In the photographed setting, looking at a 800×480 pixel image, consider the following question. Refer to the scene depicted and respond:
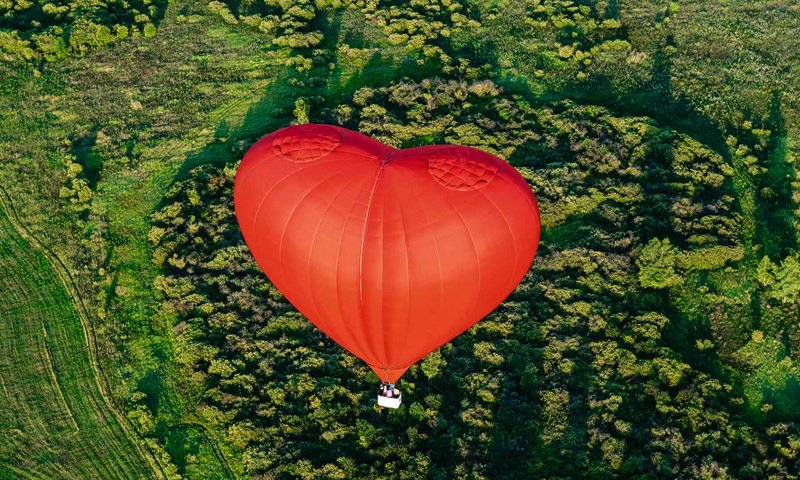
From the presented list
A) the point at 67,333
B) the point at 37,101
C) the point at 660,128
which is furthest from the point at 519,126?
the point at 37,101

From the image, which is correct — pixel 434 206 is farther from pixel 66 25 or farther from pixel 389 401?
pixel 66 25

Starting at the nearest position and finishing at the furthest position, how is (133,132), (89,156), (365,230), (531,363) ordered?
1. (365,230)
2. (531,363)
3. (89,156)
4. (133,132)

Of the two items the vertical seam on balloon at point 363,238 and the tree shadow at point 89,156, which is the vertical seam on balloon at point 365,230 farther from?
the tree shadow at point 89,156

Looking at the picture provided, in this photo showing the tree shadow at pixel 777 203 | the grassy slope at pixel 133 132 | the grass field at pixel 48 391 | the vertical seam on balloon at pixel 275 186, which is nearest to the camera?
the vertical seam on balloon at pixel 275 186

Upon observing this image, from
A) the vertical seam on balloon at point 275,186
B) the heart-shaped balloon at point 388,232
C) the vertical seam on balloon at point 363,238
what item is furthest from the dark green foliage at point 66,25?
the vertical seam on balloon at point 363,238

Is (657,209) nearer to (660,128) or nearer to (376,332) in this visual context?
(660,128)

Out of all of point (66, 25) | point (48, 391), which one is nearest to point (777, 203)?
point (48, 391)

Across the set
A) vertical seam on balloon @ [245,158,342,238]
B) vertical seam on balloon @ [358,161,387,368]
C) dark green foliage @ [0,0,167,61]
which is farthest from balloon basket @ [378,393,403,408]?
dark green foliage @ [0,0,167,61]
